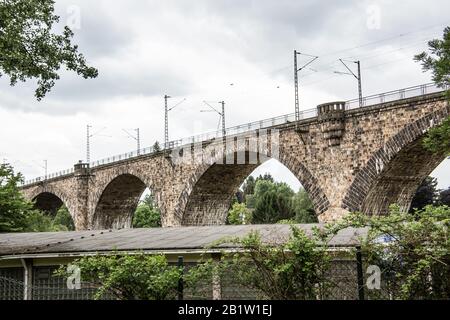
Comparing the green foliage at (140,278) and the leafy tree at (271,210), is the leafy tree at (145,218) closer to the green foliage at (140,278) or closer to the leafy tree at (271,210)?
the leafy tree at (271,210)

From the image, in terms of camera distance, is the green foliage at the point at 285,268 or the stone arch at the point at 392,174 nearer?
the green foliage at the point at 285,268

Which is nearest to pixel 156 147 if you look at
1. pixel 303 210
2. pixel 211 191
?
pixel 211 191

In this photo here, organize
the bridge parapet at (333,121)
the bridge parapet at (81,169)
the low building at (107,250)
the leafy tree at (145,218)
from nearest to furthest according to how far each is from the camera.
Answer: the low building at (107,250), the bridge parapet at (333,121), the bridge parapet at (81,169), the leafy tree at (145,218)

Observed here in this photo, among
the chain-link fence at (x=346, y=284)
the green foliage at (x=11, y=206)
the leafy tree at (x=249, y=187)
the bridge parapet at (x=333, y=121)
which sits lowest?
the chain-link fence at (x=346, y=284)

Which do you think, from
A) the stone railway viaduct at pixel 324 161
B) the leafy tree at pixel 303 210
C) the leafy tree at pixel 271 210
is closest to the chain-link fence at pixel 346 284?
the stone railway viaduct at pixel 324 161

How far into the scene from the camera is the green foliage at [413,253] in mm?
8328

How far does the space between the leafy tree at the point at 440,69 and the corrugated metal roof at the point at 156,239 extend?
6.30m

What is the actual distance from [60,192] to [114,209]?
8.19 m

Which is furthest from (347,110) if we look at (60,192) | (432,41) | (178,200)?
(60,192)

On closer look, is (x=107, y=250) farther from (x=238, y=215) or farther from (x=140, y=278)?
(x=238, y=215)

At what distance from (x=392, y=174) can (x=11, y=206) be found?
63.5ft

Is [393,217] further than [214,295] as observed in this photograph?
No

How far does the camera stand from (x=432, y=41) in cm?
1775
